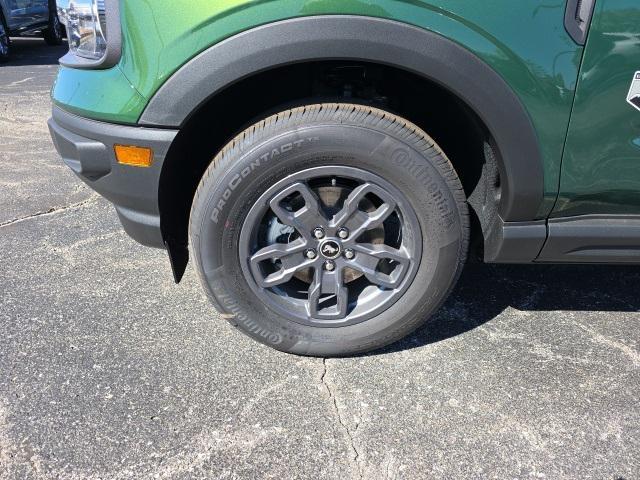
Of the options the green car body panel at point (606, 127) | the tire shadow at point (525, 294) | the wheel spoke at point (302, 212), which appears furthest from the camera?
the tire shadow at point (525, 294)

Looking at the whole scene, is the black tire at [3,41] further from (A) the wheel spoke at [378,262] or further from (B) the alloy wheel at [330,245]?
(A) the wheel spoke at [378,262]

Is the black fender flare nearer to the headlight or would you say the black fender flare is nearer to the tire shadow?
the headlight

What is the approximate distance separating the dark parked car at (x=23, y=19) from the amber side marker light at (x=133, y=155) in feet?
26.1

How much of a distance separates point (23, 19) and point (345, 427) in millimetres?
10311

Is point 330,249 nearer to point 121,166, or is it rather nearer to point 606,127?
point 121,166

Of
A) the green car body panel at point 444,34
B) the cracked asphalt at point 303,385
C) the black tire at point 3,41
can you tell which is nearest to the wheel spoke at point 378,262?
the cracked asphalt at point 303,385

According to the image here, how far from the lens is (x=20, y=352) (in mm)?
2201

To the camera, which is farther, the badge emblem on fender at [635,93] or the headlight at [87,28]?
the headlight at [87,28]

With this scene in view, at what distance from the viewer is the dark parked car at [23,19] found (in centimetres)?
902

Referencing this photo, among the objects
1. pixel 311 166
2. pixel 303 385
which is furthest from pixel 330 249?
pixel 303 385

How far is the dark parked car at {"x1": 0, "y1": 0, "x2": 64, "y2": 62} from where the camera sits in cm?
902

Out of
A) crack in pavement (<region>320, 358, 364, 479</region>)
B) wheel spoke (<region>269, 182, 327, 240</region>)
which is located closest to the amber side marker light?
wheel spoke (<region>269, 182, 327, 240</region>)

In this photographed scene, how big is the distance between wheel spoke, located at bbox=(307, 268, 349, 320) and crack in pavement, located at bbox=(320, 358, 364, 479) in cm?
22

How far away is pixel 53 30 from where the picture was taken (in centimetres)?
1085
